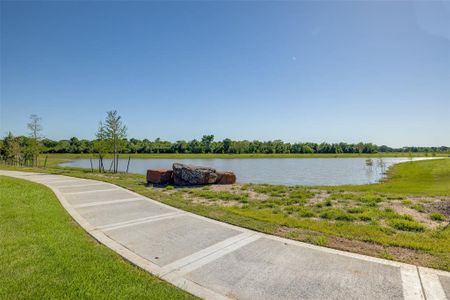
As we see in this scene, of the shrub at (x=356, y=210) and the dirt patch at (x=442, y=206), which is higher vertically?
the dirt patch at (x=442, y=206)

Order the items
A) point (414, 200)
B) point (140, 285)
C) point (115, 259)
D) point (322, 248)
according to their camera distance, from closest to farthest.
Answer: point (140, 285)
point (115, 259)
point (322, 248)
point (414, 200)

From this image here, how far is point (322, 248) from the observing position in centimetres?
404

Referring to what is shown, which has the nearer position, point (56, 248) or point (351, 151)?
point (56, 248)

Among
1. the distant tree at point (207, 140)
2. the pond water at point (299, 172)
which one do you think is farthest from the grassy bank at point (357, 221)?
the distant tree at point (207, 140)

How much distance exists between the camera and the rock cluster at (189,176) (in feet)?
40.8

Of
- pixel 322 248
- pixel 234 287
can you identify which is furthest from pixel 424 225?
pixel 234 287

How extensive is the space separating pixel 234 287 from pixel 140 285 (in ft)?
3.62

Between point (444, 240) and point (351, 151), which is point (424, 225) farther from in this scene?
point (351, 151)

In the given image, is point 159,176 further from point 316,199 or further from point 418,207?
point 418,207

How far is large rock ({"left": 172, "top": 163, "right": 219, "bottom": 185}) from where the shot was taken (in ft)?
40.7

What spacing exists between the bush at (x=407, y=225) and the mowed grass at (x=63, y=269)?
492 cm

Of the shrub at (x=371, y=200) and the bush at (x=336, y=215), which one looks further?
the shrub at (x=371, y=200)

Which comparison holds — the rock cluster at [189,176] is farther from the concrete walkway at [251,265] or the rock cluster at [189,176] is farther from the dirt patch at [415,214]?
the dirt patch at [415,214]

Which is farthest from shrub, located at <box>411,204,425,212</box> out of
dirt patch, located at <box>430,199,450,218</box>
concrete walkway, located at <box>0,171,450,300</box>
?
concrete walkway, located at <box>0,171,450,300</box>
